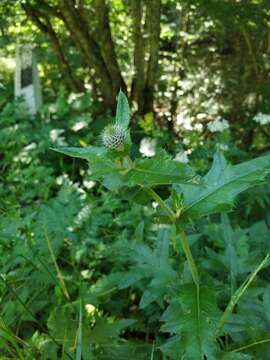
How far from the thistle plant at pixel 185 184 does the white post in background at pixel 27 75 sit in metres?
2.97

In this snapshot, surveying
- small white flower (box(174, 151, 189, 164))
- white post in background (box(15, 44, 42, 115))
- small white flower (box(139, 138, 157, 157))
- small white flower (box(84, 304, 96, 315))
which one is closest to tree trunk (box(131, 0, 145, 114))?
white post in background (box(15, 44, 42, 115))

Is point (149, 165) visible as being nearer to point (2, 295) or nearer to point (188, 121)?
point (2, 295)

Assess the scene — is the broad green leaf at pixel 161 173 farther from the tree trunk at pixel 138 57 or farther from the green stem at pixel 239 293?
the tree trunk at pixel 138 57

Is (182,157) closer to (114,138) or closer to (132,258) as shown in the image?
(132,258)

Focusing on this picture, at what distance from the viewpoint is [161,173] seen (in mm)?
1149

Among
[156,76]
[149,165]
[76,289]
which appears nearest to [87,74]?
[156,76]

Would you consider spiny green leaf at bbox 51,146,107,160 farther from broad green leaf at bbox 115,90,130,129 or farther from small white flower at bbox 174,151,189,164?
small white flower at bbox 174,151,189,164

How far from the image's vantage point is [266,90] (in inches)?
146

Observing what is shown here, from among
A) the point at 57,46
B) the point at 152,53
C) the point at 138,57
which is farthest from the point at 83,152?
the point at 57,46

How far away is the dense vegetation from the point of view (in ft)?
4.35

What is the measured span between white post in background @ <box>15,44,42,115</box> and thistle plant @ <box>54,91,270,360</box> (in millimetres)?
2967

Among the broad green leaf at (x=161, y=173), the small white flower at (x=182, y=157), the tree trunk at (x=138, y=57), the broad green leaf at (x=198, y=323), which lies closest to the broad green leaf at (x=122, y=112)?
the broad green leaf at (x=161, y=173)

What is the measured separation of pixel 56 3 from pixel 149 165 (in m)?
3.22

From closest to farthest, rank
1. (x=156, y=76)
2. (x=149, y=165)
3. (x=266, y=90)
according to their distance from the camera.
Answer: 1. (x=149, y=165)
2. (x=266, y=90)
3. (x=156, y=76)
